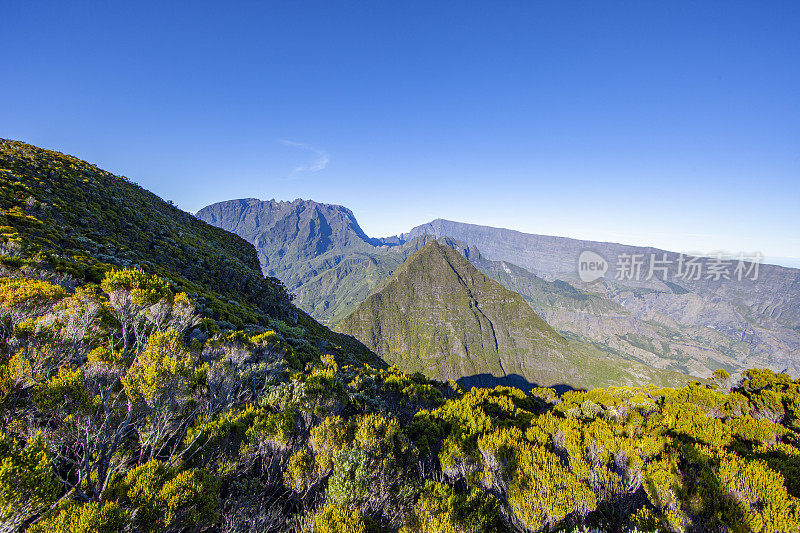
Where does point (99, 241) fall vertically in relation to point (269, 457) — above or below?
above

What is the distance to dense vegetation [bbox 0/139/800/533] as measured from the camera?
7.89 meters

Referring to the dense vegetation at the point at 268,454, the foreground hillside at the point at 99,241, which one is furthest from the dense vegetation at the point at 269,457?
the foreground hillside at the point at 99,241

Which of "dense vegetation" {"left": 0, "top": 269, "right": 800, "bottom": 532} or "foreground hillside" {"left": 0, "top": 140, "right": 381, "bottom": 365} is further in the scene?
"foreground hillside" {"left": 0, "top": 140, "right": 381, "bottom": 365}

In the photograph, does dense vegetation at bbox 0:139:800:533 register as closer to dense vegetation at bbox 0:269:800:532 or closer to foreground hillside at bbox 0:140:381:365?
dense vegetation at bbox 0:269:800:532

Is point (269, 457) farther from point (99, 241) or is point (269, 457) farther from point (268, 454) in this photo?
point (99, 241)

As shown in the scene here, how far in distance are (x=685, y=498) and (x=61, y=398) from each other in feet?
76.6

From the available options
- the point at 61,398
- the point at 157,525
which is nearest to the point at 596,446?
the point at 157,525

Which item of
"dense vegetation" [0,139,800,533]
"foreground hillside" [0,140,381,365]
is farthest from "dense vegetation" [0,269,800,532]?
"foreground hillside" [0,140,381,365]

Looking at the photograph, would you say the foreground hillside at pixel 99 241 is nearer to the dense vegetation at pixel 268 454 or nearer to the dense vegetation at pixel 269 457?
the dense vegetation at pixel 268 454

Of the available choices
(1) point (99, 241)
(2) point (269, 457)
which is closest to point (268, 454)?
(2) point (269, 457)

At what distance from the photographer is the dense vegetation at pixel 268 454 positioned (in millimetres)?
7887

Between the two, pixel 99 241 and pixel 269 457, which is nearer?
pixel 269 457

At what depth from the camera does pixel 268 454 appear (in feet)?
38.7

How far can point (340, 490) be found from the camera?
9.59 meters
